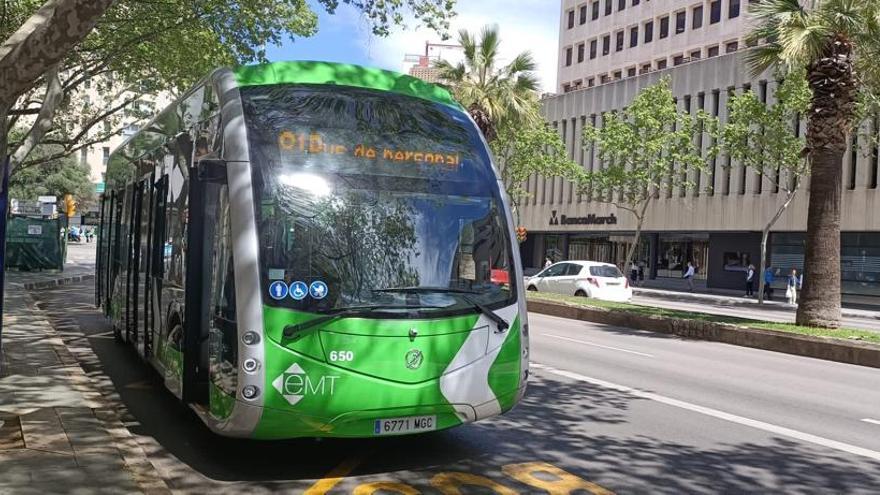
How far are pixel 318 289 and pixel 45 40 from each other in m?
2.34

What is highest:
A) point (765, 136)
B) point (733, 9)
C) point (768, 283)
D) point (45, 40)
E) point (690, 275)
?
point (733, 9)

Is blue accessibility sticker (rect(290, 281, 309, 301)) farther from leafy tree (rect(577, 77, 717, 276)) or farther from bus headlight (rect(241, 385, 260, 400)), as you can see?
leafy tree (rect(577, 77, 717, 276))

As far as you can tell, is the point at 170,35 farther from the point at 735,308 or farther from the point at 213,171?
the point at 735,308

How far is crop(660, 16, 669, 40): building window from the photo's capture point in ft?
180

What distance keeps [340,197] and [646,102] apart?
102ft

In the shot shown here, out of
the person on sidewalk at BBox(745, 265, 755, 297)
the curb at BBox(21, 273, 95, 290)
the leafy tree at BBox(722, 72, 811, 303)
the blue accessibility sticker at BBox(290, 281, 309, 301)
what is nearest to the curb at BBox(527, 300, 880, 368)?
the blue accessibility sticker at BBox(290, 281, 309, 301)

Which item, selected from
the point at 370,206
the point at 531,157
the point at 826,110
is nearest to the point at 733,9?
the point at 531,157

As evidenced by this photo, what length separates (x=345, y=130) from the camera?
5840 millimetres

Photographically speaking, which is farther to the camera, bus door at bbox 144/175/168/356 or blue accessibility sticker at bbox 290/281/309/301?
bus door at bbox 144/175/168/356

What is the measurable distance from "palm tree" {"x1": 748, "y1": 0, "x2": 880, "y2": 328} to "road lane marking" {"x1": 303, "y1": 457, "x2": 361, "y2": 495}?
12.5m

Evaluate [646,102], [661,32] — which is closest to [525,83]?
[646,102]

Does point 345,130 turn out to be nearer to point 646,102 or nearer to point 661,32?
point 646,102

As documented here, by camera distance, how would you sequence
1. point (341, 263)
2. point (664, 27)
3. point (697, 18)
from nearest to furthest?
point (341, 263) → point (697, 18) → point (664, 27)

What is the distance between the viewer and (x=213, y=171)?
219 inches
